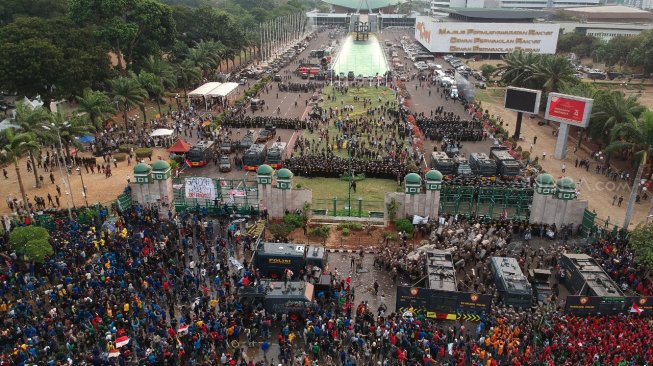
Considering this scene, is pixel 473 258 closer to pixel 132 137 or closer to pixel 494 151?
pixel 494 151

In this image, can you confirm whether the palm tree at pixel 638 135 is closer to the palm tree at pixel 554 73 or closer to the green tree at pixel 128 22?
the palm tree at pixel 554 73

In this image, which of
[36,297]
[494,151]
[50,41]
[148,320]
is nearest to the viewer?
[148,320]

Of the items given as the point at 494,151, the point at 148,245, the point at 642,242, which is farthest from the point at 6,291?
the point at 494,151

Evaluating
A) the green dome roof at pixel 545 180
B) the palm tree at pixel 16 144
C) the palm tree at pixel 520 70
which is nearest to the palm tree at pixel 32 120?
the palm tree at pixel 16 144

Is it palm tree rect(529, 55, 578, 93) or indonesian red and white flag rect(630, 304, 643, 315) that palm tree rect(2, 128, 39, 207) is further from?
palm tree rect(529, 55, 578, 93)

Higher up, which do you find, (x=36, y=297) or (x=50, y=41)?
(x=50, y=41)

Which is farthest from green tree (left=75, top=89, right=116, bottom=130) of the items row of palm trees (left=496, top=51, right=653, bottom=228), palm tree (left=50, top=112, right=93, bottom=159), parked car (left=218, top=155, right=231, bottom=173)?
row of palm trees (left=496, top=51, right=653, bottom=228)

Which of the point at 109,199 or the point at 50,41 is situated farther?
the point at 50,41

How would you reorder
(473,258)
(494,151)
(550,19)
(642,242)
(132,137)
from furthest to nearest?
(550,19), (132,137), (494,151), (473,258), (642,242)
